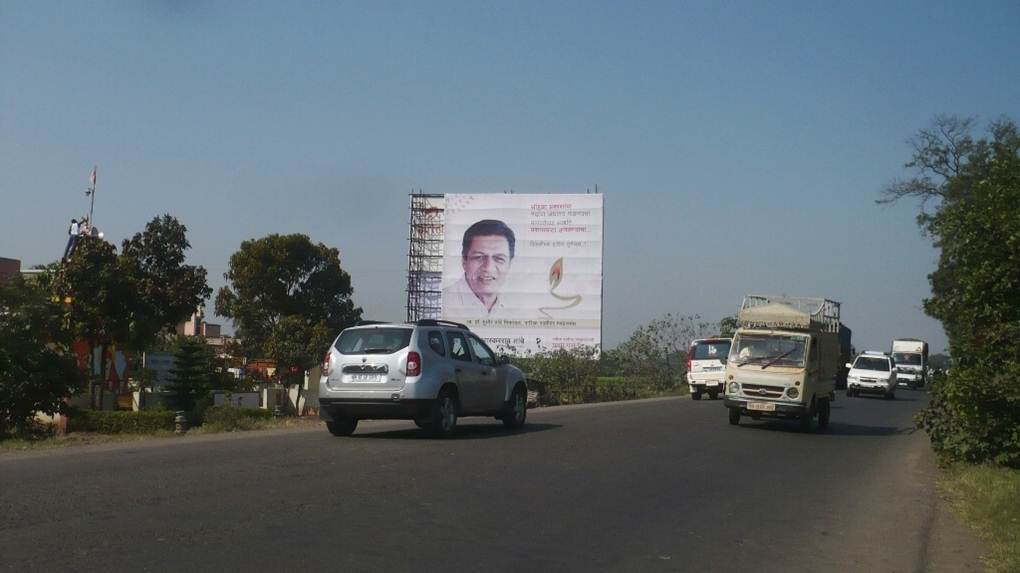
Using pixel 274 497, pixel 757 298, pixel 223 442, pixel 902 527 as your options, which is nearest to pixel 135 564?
pixel 274 497

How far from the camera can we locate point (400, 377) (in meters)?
15.8

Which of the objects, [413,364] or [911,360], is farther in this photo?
[911,360]

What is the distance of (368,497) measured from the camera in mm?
10023

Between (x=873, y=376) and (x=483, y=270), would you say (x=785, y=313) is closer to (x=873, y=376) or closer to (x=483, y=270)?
(x=873, y=376)

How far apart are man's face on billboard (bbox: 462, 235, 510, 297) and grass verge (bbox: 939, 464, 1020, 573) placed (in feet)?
137

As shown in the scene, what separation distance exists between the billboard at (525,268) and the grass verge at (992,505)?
4052cm

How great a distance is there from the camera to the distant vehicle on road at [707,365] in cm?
3688

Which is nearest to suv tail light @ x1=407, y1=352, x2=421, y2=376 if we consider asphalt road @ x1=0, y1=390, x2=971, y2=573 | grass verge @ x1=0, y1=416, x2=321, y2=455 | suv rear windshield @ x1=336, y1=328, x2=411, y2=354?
suv rear windshield @ x1=336, y1=328, x2=411, y2=354

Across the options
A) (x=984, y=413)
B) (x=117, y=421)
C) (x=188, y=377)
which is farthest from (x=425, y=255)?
(x=984, y=413)

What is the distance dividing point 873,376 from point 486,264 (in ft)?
70.5

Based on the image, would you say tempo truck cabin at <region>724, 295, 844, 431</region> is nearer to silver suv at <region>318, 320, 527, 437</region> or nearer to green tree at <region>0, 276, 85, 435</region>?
silver suv at <region>318, 320, 527, 437</region>

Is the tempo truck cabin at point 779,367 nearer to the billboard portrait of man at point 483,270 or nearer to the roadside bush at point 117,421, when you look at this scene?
the roadside bush at point 117,421

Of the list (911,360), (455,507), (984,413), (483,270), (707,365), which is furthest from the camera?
(911,360)

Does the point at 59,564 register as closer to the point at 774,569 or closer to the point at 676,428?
the point at 774,569
